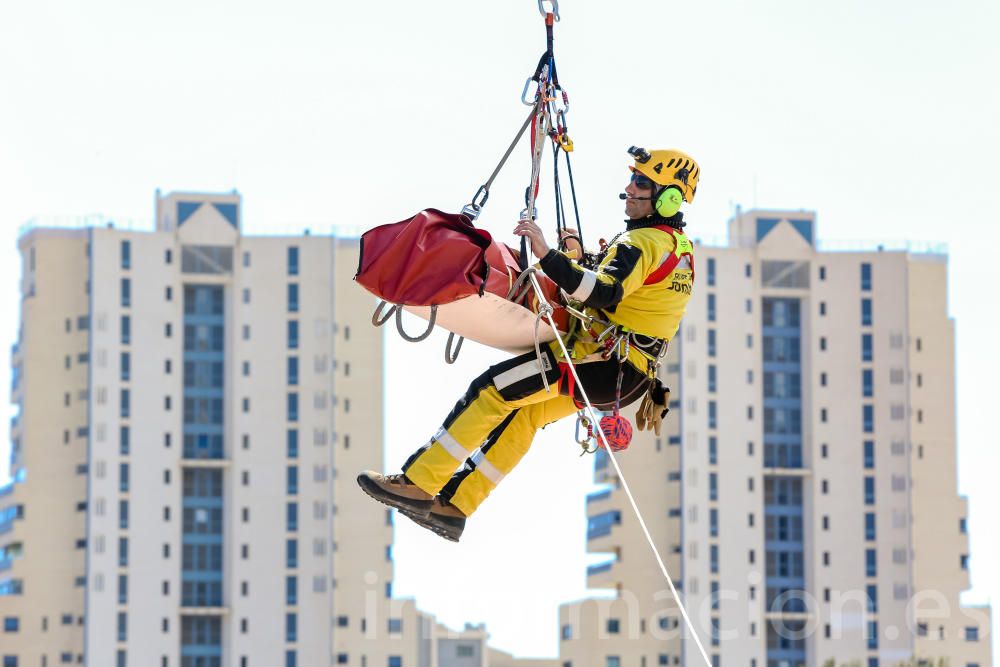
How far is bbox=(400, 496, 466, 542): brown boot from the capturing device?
1369 cm

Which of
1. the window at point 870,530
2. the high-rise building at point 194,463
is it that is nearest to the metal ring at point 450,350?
the high-rise building at point 194,463

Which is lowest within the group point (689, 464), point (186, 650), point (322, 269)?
point (186, 650)

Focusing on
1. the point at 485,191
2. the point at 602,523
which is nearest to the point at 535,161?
the point at 485,191

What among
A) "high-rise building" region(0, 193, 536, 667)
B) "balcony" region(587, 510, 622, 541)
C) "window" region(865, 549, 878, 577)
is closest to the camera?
"high-rise building" region(0, 193, 536, 667)

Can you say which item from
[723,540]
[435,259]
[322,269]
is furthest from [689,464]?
[435,259]

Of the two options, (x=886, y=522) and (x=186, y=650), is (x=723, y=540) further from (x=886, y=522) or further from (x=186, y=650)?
(x=186, y=650)

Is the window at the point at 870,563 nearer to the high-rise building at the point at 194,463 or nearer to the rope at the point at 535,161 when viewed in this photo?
the high-rise building at the point at 194,463

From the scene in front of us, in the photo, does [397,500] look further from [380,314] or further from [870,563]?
[870,563]

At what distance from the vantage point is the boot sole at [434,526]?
1368cm

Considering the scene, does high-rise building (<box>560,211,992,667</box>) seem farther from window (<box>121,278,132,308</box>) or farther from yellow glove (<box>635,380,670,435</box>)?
yellow glove (<box>635,380,670,435</box>)

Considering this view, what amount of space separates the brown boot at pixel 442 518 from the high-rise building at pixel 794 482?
85256mm

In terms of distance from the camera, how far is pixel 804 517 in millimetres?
103312

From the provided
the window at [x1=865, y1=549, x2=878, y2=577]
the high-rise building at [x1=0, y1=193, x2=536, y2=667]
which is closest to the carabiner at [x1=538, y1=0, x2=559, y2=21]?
the high-rise building at [x1=0, y1=193, x2=536, y2=667]

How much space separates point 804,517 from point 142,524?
29.8m
